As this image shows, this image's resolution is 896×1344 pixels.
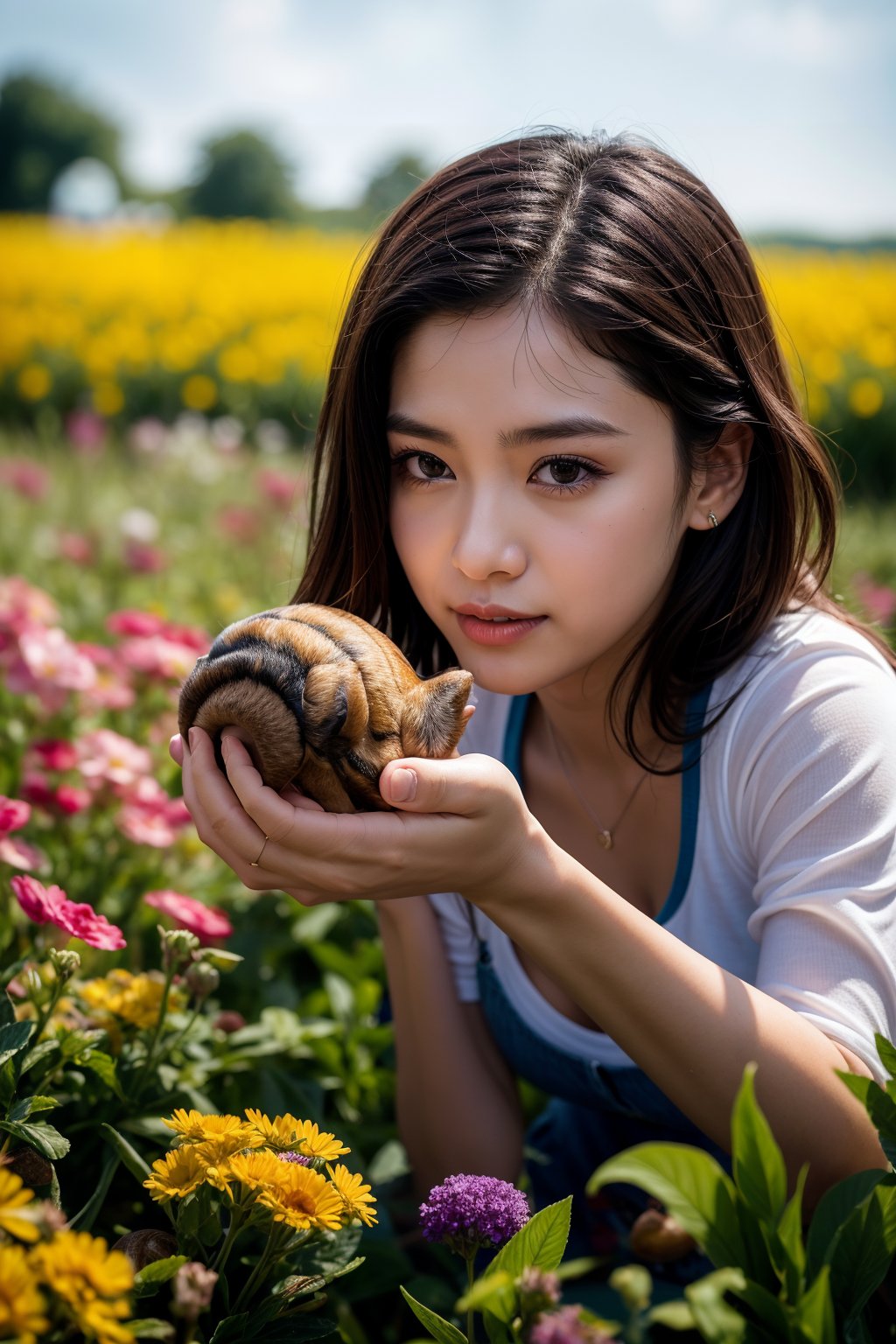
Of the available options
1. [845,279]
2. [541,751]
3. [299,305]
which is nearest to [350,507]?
[541,751]

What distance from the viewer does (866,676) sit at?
1.44 meters

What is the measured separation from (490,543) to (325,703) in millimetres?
337

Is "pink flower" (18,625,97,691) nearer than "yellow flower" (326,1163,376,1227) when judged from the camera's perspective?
No

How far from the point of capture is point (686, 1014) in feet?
3.92

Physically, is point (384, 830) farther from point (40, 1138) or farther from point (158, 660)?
point (158, 660)

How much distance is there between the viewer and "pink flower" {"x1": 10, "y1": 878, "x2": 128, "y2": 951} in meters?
1.23

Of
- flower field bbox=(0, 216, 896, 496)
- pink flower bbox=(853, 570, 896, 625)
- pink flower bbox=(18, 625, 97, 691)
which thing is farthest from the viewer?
flower field bbox=(0, 216, 896, 496)

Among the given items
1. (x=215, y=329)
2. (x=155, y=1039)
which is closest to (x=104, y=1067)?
(x=155, y=1039)

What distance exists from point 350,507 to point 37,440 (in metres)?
5.90

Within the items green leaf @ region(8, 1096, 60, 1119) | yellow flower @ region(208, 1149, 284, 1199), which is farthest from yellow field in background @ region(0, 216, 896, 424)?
yellow flower @ region(208, 1149, 284, 1199)

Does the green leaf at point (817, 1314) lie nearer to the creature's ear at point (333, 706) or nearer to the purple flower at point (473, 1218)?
the purple flower at point (473, 1218)

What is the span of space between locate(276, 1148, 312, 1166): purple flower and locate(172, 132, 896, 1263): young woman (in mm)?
242

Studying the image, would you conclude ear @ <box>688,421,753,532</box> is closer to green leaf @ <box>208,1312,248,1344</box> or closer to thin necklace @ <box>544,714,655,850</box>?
thin necklace @ <box>544,714,655,850</box>

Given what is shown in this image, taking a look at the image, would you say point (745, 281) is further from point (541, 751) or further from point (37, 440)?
point (37, 440)
